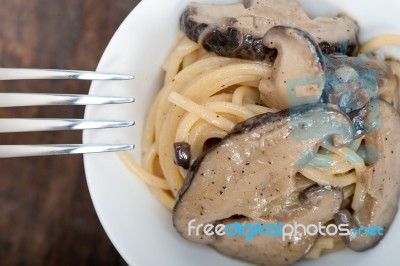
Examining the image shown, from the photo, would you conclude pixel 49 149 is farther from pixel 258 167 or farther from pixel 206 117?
pixel 258 167

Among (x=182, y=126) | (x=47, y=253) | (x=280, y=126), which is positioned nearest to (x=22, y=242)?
(x=47, y=253)

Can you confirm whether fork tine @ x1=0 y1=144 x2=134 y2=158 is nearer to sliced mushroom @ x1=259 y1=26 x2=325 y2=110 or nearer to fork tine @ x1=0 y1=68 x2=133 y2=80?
fork tine @ x1=0 y1=68 x2=133 y2=80

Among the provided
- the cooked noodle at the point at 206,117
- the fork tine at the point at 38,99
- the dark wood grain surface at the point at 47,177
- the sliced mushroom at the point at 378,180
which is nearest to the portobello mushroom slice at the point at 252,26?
the cooked noodle at the point at 206,117

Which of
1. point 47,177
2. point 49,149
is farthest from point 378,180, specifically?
point 47,177

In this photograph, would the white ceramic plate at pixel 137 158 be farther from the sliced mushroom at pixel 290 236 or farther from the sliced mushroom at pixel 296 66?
the sliced mushroom at pixel 296 66

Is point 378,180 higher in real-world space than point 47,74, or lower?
lower

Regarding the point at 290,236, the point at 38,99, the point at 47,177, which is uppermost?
the point at 38,99

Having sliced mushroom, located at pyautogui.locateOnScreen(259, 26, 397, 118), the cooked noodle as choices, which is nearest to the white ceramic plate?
the cooked noodle
